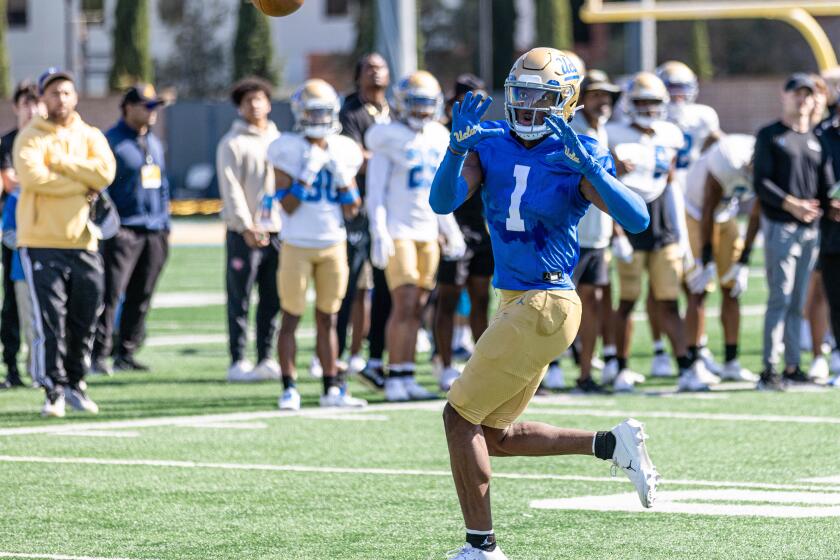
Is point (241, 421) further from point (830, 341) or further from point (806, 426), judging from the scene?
point (830, 341)

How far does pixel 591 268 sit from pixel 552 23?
118 feet

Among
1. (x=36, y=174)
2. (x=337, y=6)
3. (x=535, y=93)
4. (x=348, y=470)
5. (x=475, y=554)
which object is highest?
(x=337, y=6)

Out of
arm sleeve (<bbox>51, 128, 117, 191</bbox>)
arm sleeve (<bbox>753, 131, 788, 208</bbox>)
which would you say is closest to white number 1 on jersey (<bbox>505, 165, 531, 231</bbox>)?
arm sleeve (<bbox>51, 128, 117, 191</bbox>)

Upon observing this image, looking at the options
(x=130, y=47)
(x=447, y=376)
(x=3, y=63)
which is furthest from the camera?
(x=130, y=47)

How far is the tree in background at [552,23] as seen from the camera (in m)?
45.9

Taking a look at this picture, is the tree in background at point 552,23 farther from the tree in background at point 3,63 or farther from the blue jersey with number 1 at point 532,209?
the blue jersey with number 1 at point 532,209

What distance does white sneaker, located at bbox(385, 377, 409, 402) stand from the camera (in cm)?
1046

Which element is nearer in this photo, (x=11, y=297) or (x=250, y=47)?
(x=11, y=297)

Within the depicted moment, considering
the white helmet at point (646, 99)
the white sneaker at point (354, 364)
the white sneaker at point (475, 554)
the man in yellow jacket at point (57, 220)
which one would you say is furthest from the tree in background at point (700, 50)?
the white sneaker at point (475, 554)

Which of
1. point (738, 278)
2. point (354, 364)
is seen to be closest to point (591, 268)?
point (738, 278)

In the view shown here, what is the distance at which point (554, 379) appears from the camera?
36.2ft

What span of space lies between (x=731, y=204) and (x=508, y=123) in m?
5.84

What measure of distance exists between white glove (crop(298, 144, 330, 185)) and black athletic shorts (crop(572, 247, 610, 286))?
182 centimetres

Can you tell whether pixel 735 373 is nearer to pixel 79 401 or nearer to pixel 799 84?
pixel 799 84
